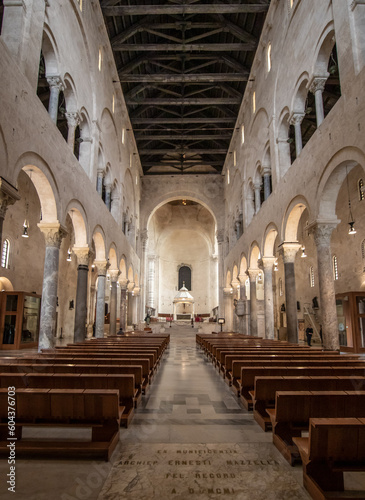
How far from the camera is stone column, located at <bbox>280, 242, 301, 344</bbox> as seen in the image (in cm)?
1378

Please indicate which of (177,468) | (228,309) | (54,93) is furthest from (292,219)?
(228,309)

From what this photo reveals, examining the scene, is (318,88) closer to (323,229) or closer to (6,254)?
(323,229)

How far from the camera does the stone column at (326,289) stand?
35.6ft

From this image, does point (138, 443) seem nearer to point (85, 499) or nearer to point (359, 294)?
point (85, 499)

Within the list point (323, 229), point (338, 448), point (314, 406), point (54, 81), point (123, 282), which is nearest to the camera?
point (338, 448)

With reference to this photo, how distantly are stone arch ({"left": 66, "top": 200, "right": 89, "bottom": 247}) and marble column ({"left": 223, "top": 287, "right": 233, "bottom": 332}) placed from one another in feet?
56.9

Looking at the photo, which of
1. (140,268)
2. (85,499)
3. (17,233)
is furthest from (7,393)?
(140,268)

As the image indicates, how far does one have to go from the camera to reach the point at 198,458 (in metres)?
3.55

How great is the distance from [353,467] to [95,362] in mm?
4453

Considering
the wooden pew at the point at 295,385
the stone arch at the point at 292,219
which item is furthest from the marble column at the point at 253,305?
the wooden pew at the point at 295,385

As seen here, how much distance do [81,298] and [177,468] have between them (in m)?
12.3

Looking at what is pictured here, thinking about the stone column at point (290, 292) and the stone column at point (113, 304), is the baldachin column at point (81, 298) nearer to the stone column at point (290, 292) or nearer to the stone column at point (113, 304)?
the stone column at point (113, 304)

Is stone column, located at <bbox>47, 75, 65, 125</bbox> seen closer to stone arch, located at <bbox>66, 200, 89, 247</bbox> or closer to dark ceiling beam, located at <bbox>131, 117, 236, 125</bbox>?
stone arch, located at <bbox>66, 200, 89, 247</bbox>

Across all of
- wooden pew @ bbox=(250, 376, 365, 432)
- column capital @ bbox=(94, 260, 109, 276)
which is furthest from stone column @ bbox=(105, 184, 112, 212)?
wooden pew @ bbox=(250, 376, 365, 432)
